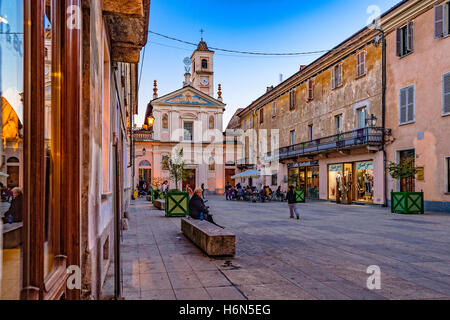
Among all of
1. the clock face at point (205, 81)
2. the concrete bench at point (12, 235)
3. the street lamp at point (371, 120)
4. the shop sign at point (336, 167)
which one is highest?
the clock face at point (205, 81)

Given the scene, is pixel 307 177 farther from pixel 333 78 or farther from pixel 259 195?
pixel 333 78

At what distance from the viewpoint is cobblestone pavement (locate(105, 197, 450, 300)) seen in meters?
4.55

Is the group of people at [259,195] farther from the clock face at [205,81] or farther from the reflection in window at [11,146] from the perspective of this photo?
the clock face at [205,81]

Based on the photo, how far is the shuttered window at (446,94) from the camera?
53.1ft

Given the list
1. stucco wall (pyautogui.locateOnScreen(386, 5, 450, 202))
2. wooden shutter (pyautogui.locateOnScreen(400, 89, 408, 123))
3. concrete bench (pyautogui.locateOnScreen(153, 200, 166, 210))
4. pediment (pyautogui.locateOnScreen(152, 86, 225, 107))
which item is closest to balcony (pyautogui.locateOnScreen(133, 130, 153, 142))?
pediment (pyautogui.locateOnScreen(152, 86, 225, 107))

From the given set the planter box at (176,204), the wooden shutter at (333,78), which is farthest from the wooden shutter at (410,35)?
the planter box at (176,204)

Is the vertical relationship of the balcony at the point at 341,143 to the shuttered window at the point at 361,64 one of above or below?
below

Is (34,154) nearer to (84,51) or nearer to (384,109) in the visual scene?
(84,51)

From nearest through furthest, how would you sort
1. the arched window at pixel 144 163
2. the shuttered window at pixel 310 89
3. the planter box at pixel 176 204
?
the planter box at pixel 176 204, the shuttered window at pixel 310 89, the arched window at pixel 144 163

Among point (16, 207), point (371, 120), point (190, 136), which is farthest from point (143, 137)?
point (16, 207)

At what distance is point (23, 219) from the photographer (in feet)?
5.99

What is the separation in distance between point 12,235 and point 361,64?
23092 millimetres

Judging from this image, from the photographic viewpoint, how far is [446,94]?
1630cm

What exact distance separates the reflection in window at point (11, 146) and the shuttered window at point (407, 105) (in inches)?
763
